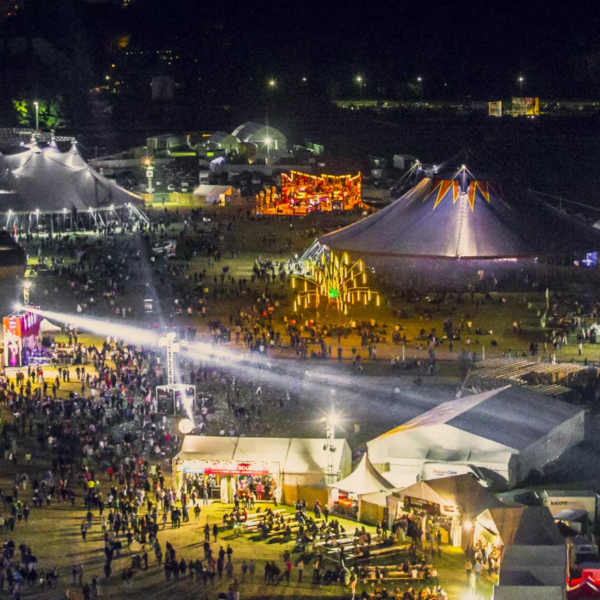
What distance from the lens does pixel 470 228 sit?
3600 centimetres

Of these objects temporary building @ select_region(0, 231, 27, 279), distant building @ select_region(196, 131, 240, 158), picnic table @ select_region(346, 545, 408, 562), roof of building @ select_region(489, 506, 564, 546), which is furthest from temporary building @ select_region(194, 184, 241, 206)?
roof of building @ select_region(489, 506, 564, 546)

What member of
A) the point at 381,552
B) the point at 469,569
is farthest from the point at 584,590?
the point at 381,552

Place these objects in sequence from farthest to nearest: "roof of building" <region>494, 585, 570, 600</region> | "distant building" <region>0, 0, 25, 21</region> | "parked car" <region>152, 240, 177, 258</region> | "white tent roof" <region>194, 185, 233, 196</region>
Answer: "distant building" <region>0, 0, 25, 21</region>
"white tent roof" <region>194, 185, 233, 196</region>
"parked car" <region>152, 240, 177, 258</region>
"roof of building" <region>494, 585, 570, 600</region>

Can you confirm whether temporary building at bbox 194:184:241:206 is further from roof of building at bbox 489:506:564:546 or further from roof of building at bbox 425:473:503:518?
roof of building at bbox 489:506:564:546

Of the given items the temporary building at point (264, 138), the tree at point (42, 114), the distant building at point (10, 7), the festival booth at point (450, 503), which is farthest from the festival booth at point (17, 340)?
the distant building at point (10, 7)

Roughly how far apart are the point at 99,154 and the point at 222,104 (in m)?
21.0

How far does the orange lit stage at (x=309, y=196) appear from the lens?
182 ft

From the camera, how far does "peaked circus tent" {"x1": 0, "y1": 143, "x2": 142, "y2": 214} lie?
48875 mm

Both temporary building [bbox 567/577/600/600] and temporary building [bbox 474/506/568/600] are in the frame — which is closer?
temporary building [bbox 474/506/568/600]

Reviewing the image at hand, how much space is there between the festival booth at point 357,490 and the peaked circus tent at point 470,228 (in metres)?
15.9

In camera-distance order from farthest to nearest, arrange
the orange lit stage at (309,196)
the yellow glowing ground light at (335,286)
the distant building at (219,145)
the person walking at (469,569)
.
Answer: the distant building at (219,145)
the orange lit stage at (309,196)
the yellow glowing ground light at (335,286)
the person walking at (469,569)

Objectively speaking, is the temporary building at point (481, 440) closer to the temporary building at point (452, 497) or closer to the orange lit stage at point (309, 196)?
the temporary building at point (452, 497)

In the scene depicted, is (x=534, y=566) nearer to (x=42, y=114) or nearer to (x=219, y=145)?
(x=219, y=145)

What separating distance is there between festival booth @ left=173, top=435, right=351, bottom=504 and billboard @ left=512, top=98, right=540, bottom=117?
6827cm
